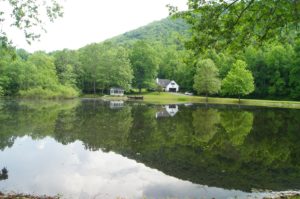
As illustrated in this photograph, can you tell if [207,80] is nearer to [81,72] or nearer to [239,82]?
[239,82]

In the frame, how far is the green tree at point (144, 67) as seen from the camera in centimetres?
9650

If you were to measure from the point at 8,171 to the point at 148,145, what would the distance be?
9137 millimetres

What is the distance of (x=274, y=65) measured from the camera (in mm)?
87688

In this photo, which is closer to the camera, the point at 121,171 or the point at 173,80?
the point at 121,171

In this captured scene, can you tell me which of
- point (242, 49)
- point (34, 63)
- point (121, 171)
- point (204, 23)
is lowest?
point (121, 171)

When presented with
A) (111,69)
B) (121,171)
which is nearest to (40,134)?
(121,171)

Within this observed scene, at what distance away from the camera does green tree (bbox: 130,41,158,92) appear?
9650 centimetres

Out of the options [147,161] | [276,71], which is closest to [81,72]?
[276,71]

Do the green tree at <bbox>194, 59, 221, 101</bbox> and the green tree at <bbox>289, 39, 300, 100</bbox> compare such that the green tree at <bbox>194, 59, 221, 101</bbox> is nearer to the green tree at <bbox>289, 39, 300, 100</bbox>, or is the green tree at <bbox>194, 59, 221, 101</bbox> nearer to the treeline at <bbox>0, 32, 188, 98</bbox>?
the treeline at <bbox>0, 32, 188, 98</bbox>

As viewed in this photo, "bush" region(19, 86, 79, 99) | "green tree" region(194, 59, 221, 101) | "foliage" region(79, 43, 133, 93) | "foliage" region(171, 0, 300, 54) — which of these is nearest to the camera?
"foliage" region(171, 0, 300, 54)

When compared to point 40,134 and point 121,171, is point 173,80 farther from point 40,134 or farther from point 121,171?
point 121,171

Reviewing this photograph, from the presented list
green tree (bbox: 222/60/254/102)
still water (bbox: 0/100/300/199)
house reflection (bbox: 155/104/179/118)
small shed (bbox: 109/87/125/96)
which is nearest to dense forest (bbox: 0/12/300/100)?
green tree (bbox: 222/60/254/102)

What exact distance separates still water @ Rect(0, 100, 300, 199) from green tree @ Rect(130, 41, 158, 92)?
68728 millimetres

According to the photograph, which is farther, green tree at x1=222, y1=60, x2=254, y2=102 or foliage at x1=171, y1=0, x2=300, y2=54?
green tree at x1=222, y1=60, x2=254, y2=102
